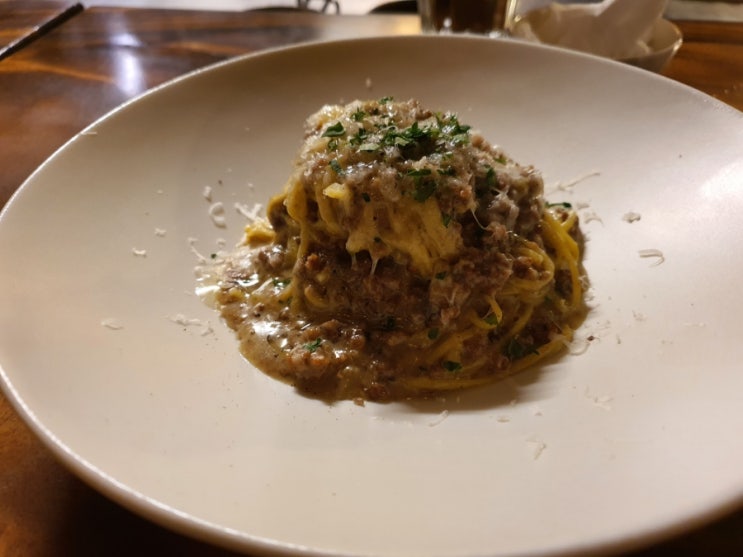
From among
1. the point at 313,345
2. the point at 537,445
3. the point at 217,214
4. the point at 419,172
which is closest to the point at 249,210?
the point at 217,214

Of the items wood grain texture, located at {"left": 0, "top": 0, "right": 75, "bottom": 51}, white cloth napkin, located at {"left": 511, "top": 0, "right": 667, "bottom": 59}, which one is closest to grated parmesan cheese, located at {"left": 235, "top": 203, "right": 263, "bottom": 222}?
white cloth napkin, located at {"left": 511, "top": 0, "right": 667, "bottom": 59}

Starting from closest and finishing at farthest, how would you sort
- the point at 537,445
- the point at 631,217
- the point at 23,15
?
→ the point at 537,445 → the point at 631,217 → the point at 23,15

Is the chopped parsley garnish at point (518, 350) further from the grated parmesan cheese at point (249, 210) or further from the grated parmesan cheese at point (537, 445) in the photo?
the grated parmesan cheese at point (249, 210)

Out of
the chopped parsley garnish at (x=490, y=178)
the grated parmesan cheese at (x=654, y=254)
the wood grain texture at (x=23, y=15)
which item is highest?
the chopped parsley garnish at (x=490, y=178)

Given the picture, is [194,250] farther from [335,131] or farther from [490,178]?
[490,178]

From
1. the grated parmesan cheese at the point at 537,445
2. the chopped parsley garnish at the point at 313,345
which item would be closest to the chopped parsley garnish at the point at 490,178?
the chopped parsley garnish at the point at 313,345
